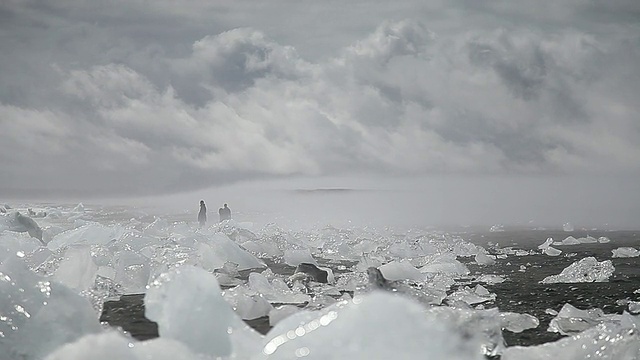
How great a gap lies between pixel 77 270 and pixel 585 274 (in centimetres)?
505

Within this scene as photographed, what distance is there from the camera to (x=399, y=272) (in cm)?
596

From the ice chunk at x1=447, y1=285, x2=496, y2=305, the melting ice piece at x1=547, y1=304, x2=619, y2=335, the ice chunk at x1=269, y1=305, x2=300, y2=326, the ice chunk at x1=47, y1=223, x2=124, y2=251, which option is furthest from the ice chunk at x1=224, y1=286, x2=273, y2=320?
the ice chunk at x1=47, y1=223, x2=124, y2=251

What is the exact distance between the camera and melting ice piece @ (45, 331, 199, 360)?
1765mm

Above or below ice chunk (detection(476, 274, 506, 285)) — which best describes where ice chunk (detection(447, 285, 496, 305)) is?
above

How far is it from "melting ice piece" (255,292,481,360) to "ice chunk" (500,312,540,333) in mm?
1801

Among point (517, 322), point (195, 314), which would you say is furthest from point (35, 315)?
point (517, 322)

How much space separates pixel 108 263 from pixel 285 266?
7.86 feet

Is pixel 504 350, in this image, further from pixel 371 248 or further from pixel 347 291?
pixel 371 248

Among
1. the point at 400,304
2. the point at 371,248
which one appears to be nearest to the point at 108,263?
the point at 400,304

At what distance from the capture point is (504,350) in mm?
2574

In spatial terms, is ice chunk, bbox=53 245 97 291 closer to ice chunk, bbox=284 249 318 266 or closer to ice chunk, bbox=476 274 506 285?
ice chunk, bbox=284 249 318 266

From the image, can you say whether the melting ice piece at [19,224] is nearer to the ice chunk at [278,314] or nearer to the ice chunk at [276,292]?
the ice chunk at [276,292]

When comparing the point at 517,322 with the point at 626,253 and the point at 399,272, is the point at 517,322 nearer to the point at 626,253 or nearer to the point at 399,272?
the point at 399,272

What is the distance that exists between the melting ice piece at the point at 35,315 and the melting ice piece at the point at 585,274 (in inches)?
180
